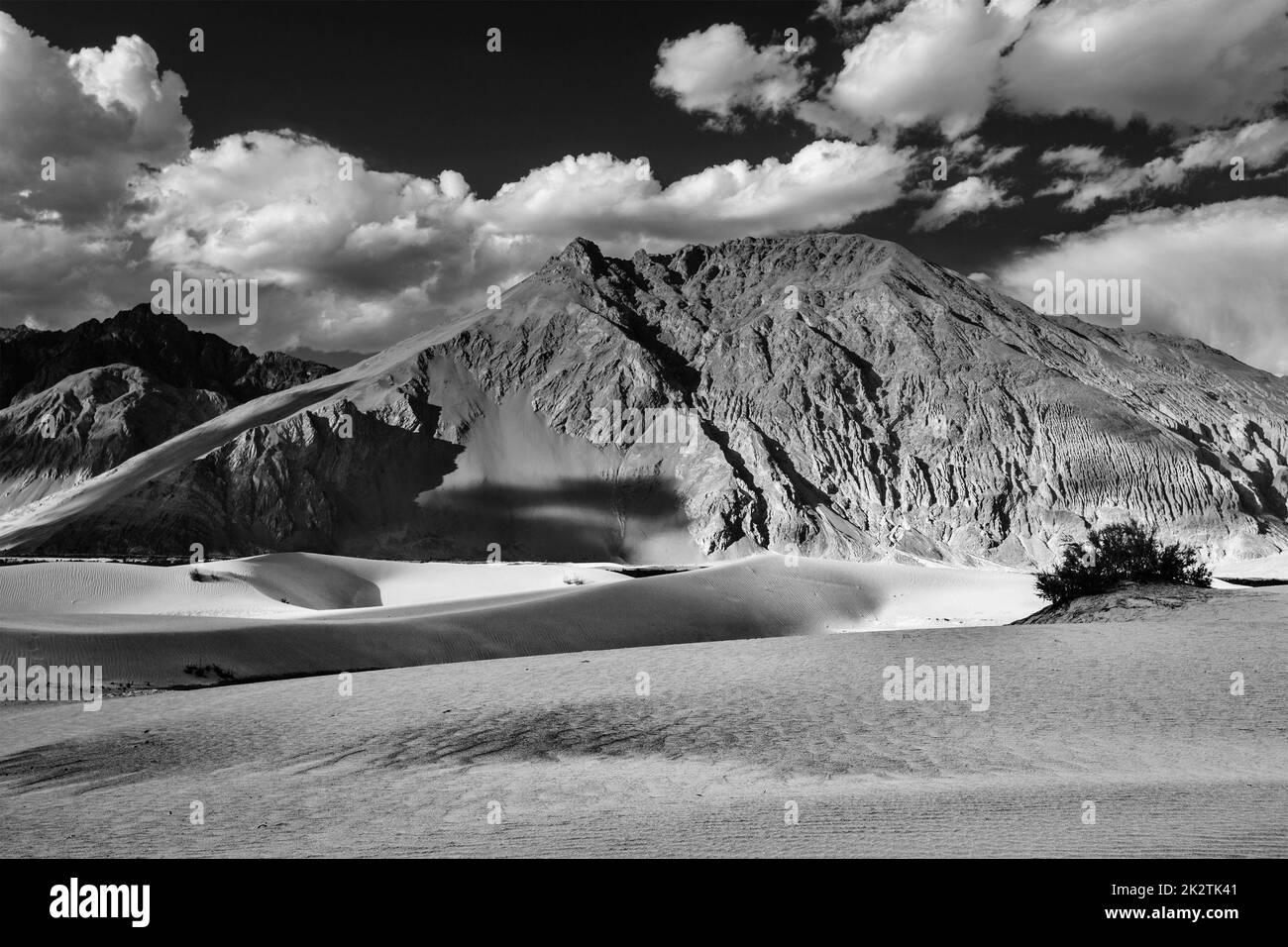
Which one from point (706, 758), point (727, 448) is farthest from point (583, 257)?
point (706, 758)

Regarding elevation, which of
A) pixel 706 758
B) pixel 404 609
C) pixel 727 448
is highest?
pixel 727 448

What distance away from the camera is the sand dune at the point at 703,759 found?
6.94m

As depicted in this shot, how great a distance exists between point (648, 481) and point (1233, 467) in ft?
245

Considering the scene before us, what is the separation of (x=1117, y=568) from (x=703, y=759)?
63.4 ft

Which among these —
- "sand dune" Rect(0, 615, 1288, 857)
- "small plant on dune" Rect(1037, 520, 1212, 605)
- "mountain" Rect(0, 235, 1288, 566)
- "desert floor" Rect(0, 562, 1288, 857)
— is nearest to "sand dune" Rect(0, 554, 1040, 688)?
"sand dune" Rect(0, 615, 1288, 857)

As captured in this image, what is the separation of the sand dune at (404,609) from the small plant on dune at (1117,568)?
1282 centimetres

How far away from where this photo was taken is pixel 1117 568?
2583cm

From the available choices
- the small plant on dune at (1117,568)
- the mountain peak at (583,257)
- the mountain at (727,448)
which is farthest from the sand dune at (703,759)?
the mountain peak at (583,257)

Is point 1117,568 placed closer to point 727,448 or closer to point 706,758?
point 706,758

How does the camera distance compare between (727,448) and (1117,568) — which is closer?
(1117,568)

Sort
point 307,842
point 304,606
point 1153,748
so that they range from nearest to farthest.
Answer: point 307,842
point 1153,748
point 304,606
